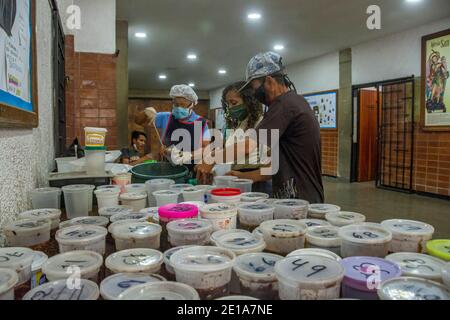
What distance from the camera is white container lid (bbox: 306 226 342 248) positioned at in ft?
3.17

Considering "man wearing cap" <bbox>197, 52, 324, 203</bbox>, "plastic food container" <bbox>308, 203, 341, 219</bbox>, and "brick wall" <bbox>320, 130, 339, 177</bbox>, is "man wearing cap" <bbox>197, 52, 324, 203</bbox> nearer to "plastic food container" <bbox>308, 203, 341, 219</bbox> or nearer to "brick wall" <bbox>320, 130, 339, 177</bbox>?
"plastic food container" <bbox>308, 203, 341, 219</bbox>

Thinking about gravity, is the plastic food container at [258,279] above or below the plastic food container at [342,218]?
below

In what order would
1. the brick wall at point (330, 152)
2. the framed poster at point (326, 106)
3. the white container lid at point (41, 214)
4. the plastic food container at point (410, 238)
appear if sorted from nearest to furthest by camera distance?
1. the plastic food container at point (410, 238)
2. the white container lid at point (41, 214)
3. the framed poster at point (326, 106)
4. the brick wall at point (330, 152)

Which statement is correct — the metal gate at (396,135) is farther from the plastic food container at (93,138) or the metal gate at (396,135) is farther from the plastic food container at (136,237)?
the plastic food container at (136,237)

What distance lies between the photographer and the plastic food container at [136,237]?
0.98m

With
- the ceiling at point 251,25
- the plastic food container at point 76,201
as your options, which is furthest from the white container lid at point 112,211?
the ceiling at point 251,25

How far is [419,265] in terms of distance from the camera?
797 mm

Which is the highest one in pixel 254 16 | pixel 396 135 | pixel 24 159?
pixel 254 16

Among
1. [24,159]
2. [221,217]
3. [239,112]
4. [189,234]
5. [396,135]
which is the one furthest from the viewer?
[396,135]

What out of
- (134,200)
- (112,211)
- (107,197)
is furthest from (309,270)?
(107,197)

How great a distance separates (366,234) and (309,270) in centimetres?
33

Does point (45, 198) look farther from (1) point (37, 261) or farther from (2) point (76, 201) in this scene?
(1) point (37, 261)

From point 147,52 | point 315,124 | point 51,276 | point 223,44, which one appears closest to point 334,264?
point 51,276

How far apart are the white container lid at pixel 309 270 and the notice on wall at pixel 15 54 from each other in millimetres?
977
